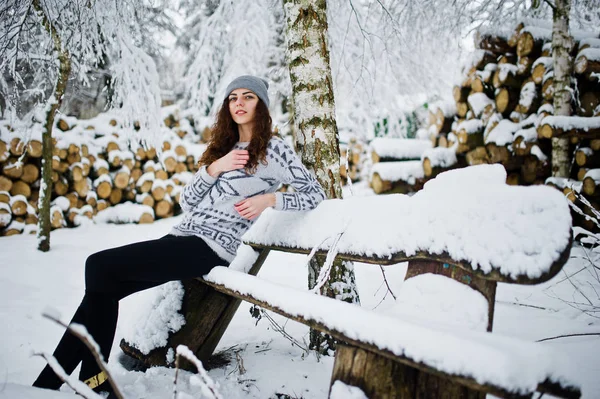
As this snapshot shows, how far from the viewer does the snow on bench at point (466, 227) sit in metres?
0.88

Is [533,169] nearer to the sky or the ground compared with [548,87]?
nearer to the ground

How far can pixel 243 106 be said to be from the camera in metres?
1.88

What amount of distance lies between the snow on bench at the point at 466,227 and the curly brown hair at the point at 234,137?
536 millimetres

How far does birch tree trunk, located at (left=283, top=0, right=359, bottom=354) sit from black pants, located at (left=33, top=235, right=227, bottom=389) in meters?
Result: 0.81

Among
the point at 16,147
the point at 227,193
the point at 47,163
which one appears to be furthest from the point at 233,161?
the point at 16,147

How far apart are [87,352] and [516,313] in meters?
2.61

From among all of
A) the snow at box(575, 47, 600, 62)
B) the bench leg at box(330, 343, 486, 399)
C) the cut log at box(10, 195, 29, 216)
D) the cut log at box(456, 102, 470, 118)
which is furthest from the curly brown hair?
the cut log at box(10, 195, 29, 216)

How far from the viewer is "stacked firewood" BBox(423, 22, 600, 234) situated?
3.50 m

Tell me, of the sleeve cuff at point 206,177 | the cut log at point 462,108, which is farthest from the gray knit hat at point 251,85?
the cut log at point 462,108

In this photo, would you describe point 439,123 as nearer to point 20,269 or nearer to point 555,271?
point 555,271

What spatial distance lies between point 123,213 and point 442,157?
548 cm

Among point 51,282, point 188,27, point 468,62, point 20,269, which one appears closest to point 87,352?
point 51,282

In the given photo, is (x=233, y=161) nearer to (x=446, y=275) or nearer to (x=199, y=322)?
(x=199, y=322)

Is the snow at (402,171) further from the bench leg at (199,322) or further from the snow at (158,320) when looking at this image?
the snow at (158,320)
